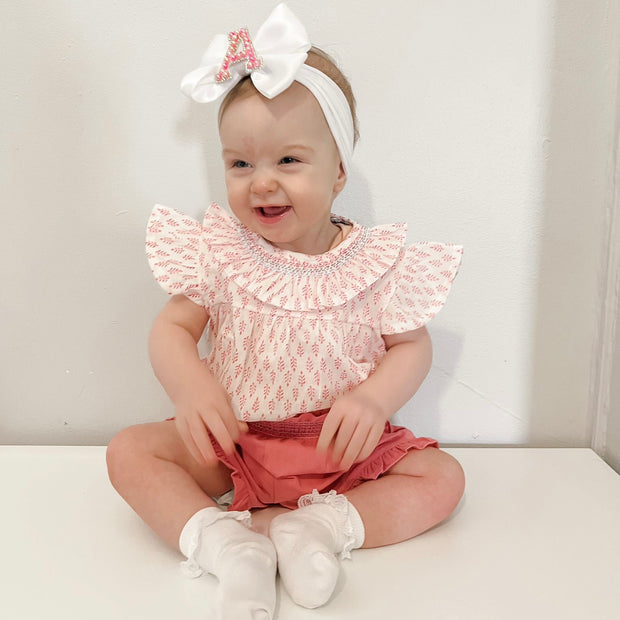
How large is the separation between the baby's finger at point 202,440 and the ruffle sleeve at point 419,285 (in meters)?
0.24

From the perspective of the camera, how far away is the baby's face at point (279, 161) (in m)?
0.75

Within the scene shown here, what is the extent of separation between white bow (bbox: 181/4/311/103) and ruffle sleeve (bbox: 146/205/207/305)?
16 centimetres

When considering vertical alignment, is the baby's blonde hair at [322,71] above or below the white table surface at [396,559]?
above

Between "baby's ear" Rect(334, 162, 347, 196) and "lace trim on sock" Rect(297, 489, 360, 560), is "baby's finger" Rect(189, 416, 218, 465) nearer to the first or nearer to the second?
"lace trim on sock" Rect(297, 489, 360, 560)

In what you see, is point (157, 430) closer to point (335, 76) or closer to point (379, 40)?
point (335, 76)

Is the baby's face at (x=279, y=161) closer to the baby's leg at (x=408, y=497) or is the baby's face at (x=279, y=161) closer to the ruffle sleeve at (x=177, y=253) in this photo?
the ruffle sleeve at (x=177, y=253)

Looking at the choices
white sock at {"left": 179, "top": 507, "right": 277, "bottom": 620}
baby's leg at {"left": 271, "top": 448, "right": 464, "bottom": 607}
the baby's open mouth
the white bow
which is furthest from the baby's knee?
the white bow

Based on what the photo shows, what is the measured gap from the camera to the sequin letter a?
732 mm

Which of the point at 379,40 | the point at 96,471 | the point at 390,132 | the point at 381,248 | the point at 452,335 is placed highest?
the point at 379,40

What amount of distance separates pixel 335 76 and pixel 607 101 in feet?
1.40

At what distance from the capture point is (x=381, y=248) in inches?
32.8

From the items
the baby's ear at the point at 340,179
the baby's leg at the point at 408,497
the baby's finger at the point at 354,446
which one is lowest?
the baby's leg at the point at 408,497

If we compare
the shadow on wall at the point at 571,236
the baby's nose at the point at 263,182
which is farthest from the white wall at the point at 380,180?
the baby's nose at the point at 263,182

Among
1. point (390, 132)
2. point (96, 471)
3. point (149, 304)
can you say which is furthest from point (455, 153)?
point (96, 471)
